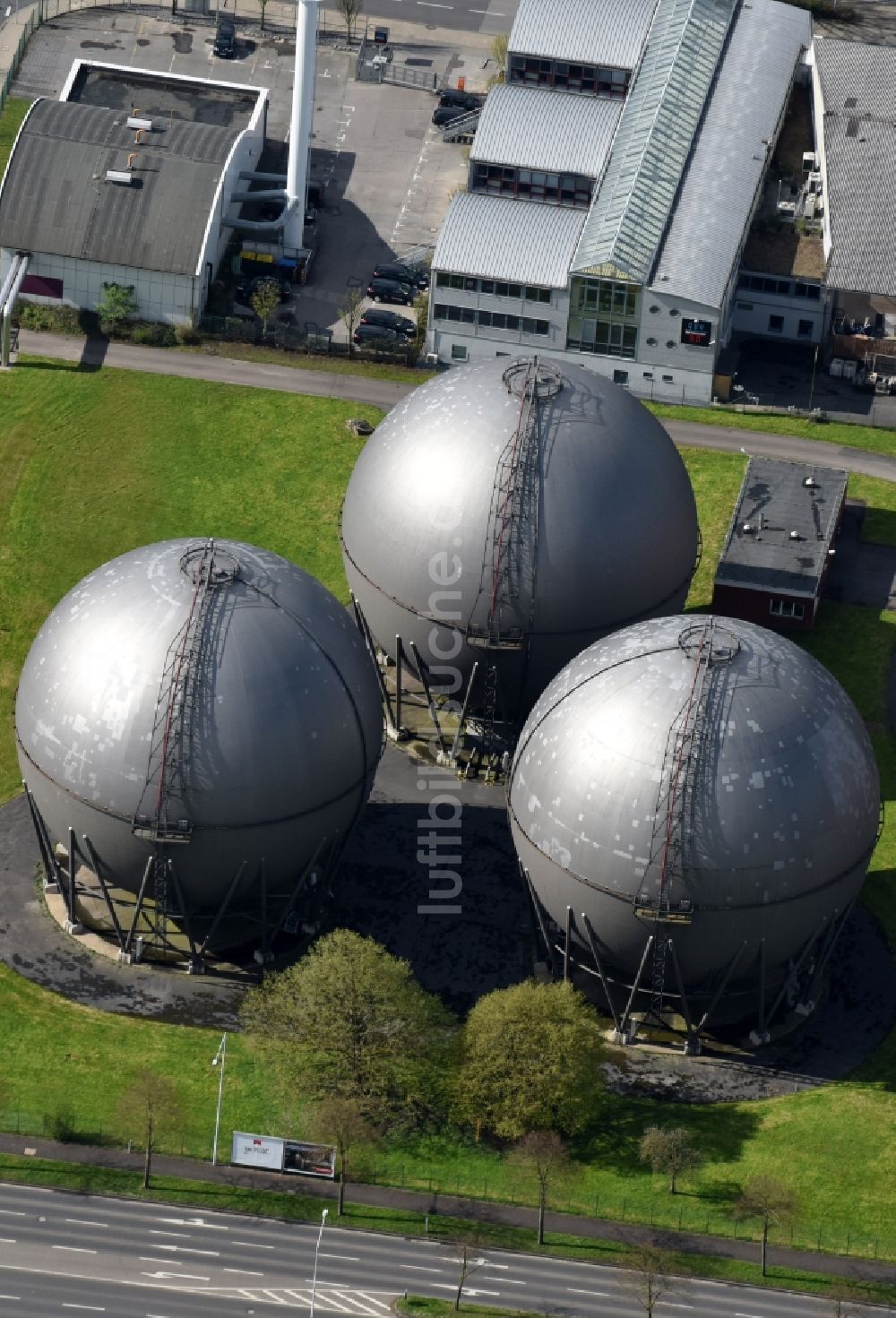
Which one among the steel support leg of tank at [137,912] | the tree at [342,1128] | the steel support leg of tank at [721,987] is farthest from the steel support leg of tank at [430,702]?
the tree at [342,1128]

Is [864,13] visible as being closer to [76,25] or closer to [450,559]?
[76,25]

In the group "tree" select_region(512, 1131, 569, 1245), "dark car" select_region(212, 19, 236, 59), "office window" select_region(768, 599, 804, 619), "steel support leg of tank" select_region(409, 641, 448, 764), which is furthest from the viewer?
"dark car" select_region(212, 19, 236, 59)

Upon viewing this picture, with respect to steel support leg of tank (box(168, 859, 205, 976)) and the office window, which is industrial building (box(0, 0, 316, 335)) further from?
steel support leg of tank (box(168, 859, 205, 976))

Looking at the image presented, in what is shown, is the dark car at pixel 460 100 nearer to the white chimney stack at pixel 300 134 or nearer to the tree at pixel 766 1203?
the white chimney stack at pixel 300 134

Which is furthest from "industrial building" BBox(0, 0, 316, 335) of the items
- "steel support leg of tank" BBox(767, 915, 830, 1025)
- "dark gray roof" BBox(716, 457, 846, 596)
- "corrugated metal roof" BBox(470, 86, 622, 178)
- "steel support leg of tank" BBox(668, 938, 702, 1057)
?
"steel support leg of tank" BBox(767, 915, 830, 1025)

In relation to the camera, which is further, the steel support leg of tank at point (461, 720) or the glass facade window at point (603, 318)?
the glass facade window at point (603, 318)

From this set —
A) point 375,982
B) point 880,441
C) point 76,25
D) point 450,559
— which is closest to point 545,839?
point 375,982
